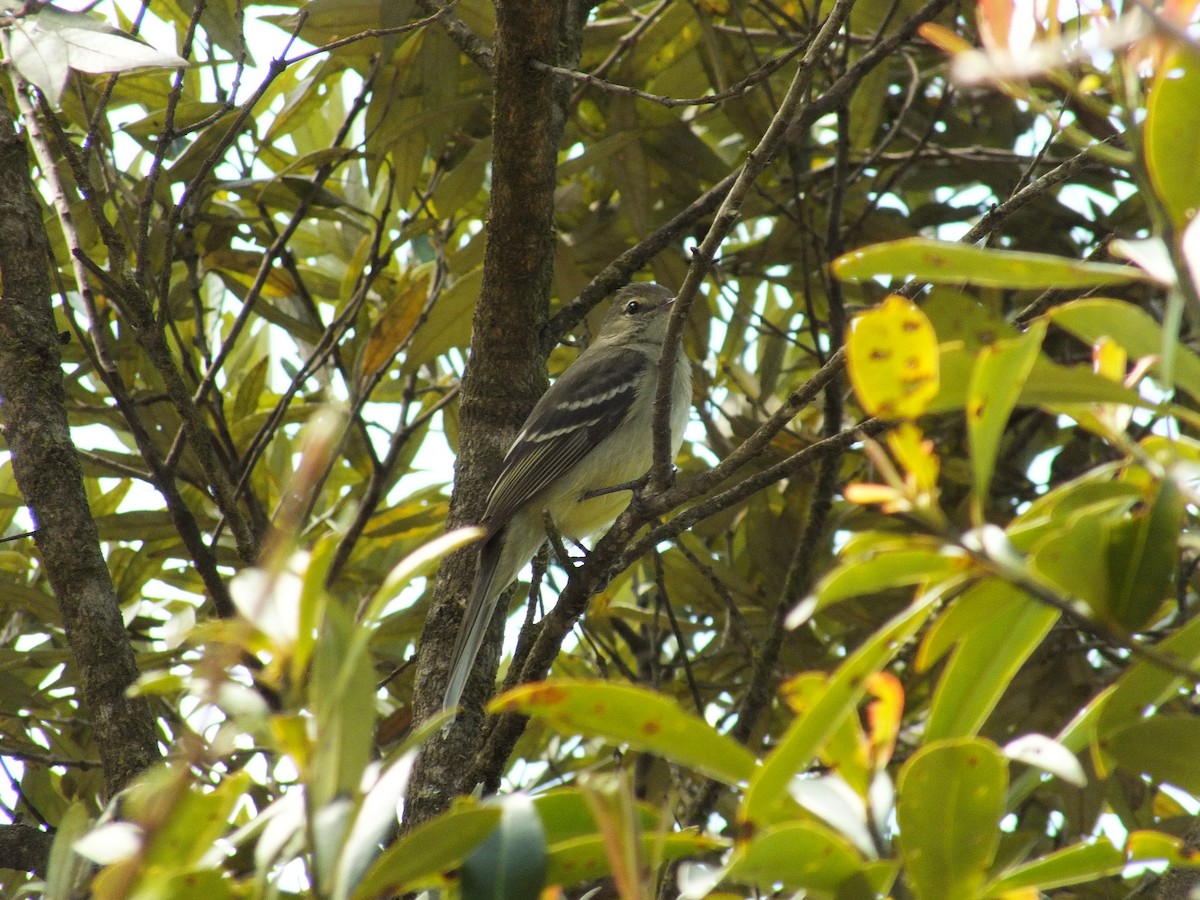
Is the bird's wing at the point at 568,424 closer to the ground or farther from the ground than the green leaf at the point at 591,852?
farther from the ground

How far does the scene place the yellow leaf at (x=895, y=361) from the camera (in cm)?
124

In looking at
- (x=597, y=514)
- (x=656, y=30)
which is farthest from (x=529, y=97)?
(x=597, y=514)

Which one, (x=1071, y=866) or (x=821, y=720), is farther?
(x=1071, y=866)

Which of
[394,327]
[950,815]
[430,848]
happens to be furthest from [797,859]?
[394,327]

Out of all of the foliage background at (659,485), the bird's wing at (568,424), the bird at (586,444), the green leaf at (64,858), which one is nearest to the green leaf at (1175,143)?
the foliage background at (659,485)

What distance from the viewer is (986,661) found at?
58.1 inches

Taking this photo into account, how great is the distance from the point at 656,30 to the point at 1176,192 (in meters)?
3.68

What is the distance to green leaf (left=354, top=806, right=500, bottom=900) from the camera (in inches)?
54.2

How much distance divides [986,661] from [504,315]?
284 cm

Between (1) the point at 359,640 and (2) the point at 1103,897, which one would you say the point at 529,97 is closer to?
(1) the point at 359,640

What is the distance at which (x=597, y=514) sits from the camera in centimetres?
577

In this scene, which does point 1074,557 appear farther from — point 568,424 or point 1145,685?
point 568,424

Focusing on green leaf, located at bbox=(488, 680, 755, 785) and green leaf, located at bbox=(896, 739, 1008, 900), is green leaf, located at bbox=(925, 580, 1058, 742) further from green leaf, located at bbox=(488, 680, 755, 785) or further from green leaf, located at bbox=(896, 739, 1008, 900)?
green leaf, located at bbox=(488, 680, 755, 785)

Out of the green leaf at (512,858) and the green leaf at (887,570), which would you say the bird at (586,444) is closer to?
the green leaf at (512,858)
